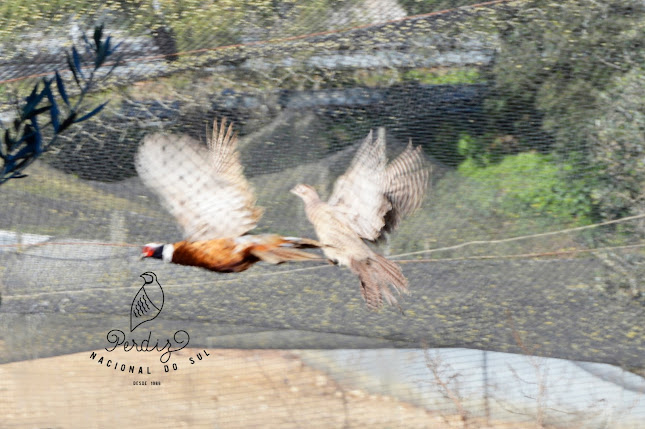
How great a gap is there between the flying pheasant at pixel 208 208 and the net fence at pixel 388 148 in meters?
0.54

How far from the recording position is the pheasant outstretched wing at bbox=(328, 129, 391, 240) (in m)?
1.73

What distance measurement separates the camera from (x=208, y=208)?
5.75 ft

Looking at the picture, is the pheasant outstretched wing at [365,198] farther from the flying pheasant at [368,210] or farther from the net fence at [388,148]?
the net fence at [388,148]

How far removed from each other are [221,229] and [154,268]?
89cm

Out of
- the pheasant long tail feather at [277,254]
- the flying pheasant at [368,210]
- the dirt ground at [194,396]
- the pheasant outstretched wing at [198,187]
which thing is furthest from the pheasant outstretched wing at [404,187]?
the dirt ground at [194,396]

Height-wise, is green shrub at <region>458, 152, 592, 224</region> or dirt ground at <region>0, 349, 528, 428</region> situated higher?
green shrub at <region>458, 152, 592, 224</region>

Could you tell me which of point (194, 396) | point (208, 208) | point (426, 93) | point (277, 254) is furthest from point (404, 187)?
point (194, 396)

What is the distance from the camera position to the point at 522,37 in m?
2.35

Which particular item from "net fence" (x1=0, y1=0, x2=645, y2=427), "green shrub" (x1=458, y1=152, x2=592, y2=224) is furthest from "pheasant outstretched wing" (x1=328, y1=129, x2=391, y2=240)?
"green shrub" (x1=458, y1=152, x2=592, y2=224)

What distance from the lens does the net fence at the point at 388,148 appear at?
2.36 m

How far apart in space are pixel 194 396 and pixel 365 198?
148 cm

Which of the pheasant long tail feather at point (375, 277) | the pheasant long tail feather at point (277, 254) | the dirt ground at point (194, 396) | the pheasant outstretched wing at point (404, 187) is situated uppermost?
the pheasant outstretched wing at point (404, 187)

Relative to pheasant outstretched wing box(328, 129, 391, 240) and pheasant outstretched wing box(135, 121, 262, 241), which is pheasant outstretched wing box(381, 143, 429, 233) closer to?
pheasant outstretched wing box(328, 129, 391, 240)

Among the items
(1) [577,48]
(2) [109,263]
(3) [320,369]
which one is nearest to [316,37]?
(1) [577,48]
